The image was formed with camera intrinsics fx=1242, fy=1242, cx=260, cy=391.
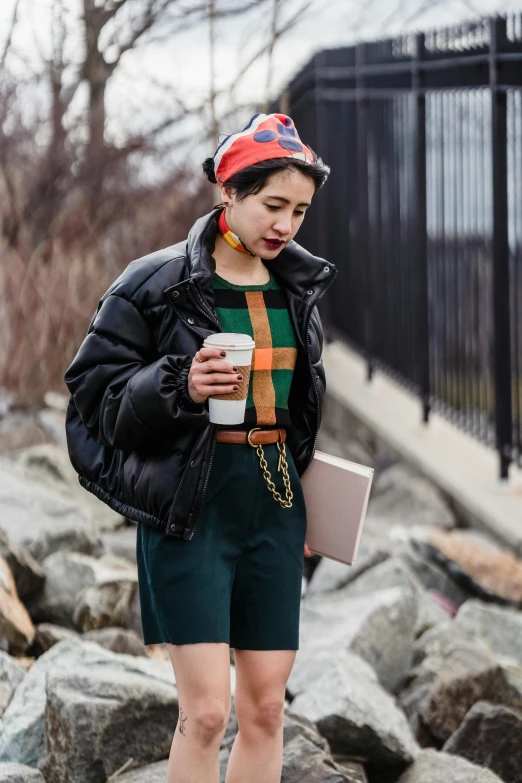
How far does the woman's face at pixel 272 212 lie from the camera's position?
2.75 metres

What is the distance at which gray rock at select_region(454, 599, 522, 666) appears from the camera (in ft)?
16.9

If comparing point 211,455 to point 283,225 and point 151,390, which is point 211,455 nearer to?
point 151,390

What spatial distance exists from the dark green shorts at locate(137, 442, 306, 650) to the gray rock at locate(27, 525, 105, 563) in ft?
7.47

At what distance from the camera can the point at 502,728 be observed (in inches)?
153

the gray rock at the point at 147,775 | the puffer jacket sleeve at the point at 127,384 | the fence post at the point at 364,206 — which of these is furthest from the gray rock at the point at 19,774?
the fence post at the point at 364,206

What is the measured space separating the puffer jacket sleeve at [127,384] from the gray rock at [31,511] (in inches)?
96.1

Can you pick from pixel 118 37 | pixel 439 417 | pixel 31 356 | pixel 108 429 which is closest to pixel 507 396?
pixel 439 417

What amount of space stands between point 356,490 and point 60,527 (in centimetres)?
245

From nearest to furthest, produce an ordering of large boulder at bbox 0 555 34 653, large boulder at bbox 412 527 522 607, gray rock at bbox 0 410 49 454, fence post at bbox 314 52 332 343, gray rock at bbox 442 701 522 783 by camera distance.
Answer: gray rock at bbox 442 701 522 783
large boulder at bbox 0 555 34 653
large boulder at bbox 412 527 522 607
gray rock at bbox 0 410 49 454
fence post at bbox 314 52 332 343

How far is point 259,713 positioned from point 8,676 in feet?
4.15

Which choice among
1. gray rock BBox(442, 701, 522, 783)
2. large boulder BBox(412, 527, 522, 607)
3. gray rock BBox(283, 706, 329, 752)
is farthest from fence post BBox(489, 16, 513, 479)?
gray rock BBox(283, 706, 329, 752)

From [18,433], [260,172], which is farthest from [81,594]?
[18,433]

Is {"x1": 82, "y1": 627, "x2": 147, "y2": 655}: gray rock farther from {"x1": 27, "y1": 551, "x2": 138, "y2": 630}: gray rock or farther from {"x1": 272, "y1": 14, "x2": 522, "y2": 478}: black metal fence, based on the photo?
{"x1": 272, "y1": 14, "x2": 522, "y2": 478}: black metal fence

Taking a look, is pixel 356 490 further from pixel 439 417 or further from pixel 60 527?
pixel 439 417
